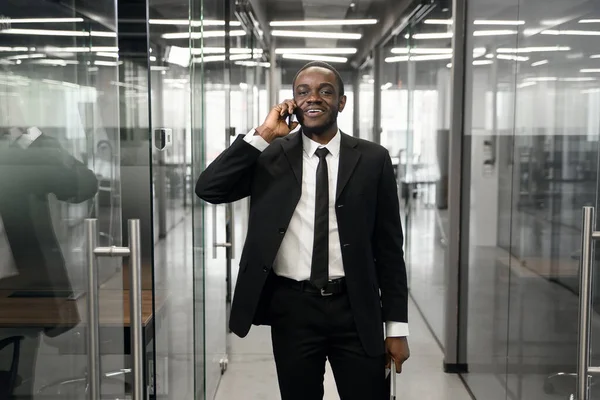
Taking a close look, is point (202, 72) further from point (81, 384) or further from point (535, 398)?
point (535, 398)

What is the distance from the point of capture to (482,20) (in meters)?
3.84

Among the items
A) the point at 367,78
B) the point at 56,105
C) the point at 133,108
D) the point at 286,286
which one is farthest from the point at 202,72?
the point at 367,78

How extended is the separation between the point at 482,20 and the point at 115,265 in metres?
2.77

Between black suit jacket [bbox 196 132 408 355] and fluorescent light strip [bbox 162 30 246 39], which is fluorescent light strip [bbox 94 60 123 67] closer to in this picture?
black suit jacket [bbox 196 132 408 355]

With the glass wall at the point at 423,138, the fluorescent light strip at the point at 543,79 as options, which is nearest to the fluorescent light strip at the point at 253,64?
the glass wall at the point at 423,138

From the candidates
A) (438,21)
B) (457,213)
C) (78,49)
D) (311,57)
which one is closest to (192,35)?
(78,49)

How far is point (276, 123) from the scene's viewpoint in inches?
86.5

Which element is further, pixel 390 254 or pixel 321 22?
pixel 321 22

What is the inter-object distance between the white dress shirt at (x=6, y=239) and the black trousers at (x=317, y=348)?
867 millimetres

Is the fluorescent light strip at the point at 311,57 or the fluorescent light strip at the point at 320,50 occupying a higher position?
the fluorescent light strip at the point at 320,50

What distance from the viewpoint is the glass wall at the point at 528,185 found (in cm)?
249

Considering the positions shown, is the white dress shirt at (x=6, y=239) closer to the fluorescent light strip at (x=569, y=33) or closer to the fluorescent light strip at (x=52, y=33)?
the fluorescent light strip at (x=52, y=33)

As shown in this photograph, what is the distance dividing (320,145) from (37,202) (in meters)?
0.96

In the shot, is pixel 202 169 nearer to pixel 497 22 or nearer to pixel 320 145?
pixel 320 145
